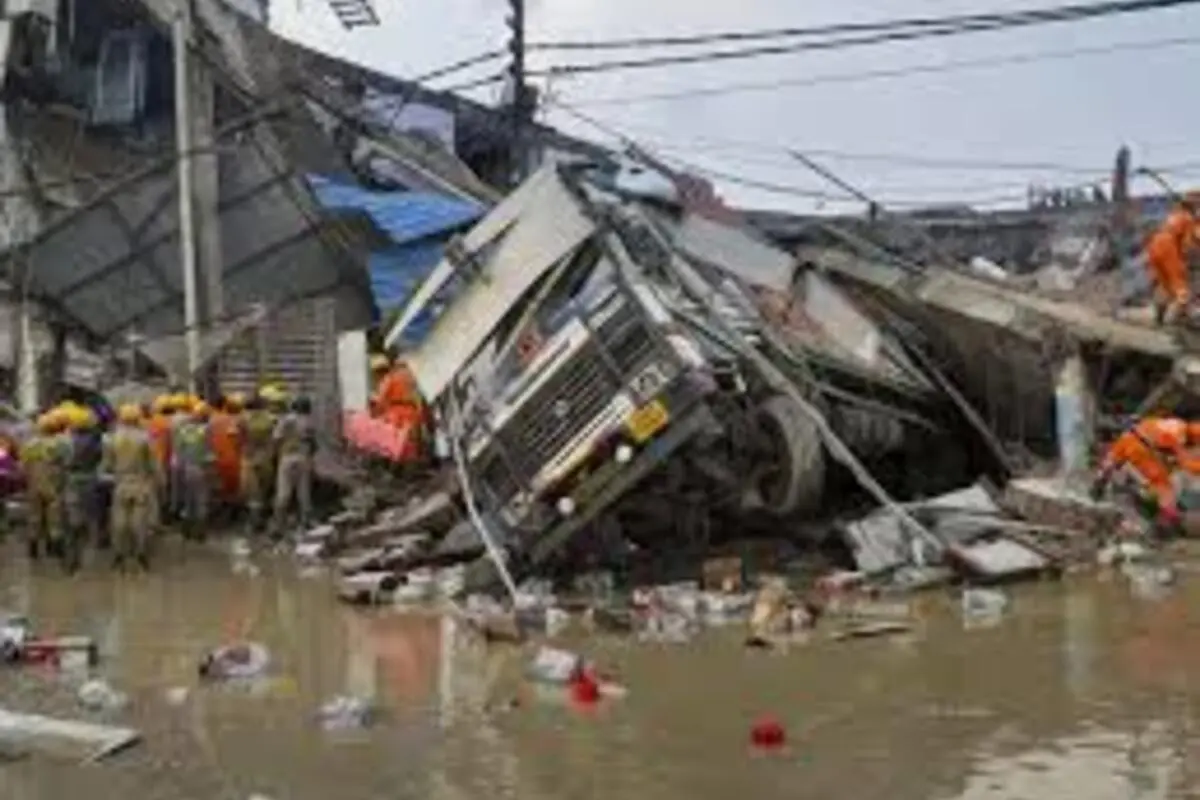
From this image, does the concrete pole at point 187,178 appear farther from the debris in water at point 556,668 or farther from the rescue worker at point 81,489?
the debris in water at point 556,668

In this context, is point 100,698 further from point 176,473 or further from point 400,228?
point 400,228

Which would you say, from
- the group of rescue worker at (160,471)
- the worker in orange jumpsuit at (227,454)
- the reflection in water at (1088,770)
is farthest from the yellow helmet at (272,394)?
the reflection in water at (1088,770)

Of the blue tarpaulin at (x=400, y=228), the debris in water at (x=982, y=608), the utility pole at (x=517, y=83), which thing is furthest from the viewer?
the utility pole at (x=517, y=83)

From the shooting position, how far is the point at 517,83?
32.3 meters

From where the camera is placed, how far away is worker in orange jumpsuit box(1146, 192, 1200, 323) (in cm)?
1989

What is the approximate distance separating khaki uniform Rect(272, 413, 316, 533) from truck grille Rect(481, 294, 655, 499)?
4663 mm

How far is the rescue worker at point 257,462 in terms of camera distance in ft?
67.0

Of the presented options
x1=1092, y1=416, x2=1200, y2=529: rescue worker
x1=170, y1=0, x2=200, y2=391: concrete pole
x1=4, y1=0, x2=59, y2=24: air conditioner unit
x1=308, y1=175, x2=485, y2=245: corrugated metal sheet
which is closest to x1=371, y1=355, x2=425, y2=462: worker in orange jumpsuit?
x1=170, y1=0, x2=200, y2=391: concrete pole

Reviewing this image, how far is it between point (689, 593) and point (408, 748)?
17.2 ft

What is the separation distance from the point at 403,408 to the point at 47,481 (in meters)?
3.79

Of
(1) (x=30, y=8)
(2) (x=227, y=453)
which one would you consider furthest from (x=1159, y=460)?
(1) (x=30, y=8)

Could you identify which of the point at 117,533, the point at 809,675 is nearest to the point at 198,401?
the point at 117,533

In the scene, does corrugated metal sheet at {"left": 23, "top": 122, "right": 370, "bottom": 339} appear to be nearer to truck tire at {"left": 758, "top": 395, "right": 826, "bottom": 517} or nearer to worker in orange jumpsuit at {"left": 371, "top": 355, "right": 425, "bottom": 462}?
worker in orange jumpsuit at {"left": 371, "top": 355, "right": 425, "bottom": 462}

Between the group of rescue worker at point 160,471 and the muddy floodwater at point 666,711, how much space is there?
2.62 m
